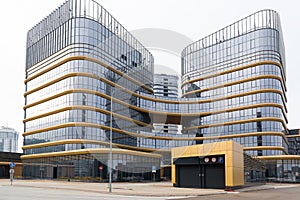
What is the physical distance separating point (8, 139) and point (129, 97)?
4623 inches

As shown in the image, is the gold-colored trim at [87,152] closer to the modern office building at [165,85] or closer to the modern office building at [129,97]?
the modern office building at [129,97]

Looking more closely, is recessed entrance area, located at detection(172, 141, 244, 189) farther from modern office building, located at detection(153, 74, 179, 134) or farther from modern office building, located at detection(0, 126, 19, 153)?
modern office building, located at detection(0, 126, 19, 153)

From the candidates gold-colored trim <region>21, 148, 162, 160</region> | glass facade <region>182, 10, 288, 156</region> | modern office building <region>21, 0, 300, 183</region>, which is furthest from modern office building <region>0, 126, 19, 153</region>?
glass facade <region>182, 10, 288, 156</region>

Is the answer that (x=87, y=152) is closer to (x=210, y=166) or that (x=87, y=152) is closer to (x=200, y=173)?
(x=200, y=173)

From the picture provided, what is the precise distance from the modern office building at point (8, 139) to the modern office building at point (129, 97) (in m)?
99.2

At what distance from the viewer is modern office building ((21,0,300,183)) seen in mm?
69750

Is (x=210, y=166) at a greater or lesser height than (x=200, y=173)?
greater

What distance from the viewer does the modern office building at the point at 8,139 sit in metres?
175

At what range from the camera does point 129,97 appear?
84.9 metres

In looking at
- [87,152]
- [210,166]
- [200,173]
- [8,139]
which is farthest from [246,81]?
[8,139]

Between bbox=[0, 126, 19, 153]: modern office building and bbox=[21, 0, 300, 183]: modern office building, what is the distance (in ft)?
325

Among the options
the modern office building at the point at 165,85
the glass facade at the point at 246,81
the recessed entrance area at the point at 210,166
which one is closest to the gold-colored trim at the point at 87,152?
the recessed entrance area at the point at 210,166

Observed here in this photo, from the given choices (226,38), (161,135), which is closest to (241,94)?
(226,38)

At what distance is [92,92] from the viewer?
70.9 meters
